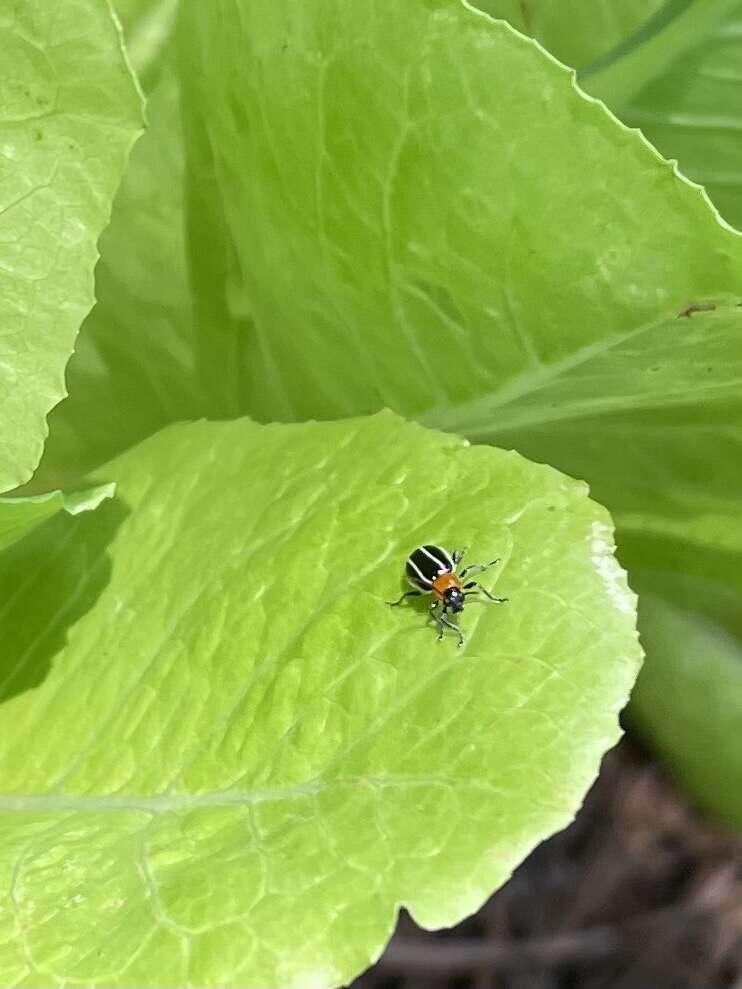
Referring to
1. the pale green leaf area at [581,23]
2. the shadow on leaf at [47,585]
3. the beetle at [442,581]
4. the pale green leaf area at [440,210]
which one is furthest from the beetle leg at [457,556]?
the pale green leaf area at [581,23]

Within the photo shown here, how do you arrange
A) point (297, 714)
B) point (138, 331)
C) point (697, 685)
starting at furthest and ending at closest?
point (697, 685) → point (138, 331) → point (297, 714)

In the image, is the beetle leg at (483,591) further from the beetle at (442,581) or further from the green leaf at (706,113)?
the green leaf at (706,113)

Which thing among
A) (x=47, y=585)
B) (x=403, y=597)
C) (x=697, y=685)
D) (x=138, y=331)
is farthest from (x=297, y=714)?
(x=697, y=685)

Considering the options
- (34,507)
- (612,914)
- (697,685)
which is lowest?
(612,914)

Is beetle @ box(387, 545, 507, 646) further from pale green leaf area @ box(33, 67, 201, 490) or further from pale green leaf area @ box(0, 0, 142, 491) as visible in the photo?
pale green leaf area @ box(33, 67, 201, 490)

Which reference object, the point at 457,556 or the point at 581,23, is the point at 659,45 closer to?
the point at 581,23

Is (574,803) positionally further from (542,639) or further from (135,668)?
(135,668)

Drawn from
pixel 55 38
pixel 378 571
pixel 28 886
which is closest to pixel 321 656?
pixel 378 571
